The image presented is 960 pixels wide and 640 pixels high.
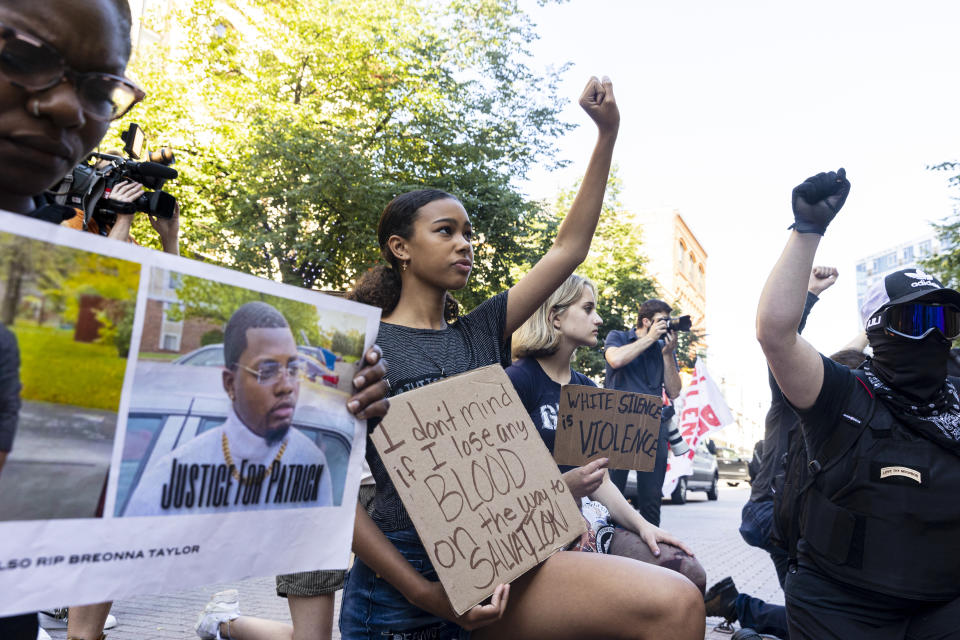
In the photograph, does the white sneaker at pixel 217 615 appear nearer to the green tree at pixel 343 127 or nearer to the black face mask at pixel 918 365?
the black face mask at pixel 918 365

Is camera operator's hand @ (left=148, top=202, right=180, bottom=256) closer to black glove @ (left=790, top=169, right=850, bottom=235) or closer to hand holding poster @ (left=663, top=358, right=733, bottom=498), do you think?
black glove @ (left=790, top=169, right=850, bottom=235)

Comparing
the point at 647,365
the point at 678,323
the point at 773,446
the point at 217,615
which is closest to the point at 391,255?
the point at 217,615

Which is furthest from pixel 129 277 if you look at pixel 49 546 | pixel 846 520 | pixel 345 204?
pixel 345 204

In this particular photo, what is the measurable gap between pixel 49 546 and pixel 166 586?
0.61 feet

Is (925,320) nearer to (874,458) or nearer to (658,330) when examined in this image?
(874,458)

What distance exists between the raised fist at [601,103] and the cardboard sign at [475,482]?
2.97ft

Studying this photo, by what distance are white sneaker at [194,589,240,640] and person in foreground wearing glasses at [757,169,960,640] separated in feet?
9.10

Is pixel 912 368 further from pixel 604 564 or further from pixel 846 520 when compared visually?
pixel 604 564

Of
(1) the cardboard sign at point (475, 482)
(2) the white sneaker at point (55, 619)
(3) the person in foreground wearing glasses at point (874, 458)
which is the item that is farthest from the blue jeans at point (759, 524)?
(2) the white sneaker at point (55, 619)

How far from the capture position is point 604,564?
193cm

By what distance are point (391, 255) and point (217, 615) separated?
99.6 inches

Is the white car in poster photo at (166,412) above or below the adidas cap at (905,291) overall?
below

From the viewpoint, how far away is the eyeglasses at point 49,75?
1.05m

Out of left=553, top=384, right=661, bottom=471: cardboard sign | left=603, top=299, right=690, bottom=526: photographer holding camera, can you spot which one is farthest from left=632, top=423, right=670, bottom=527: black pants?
left=553, top=384, right=661, bottom=471: cardboard sign
